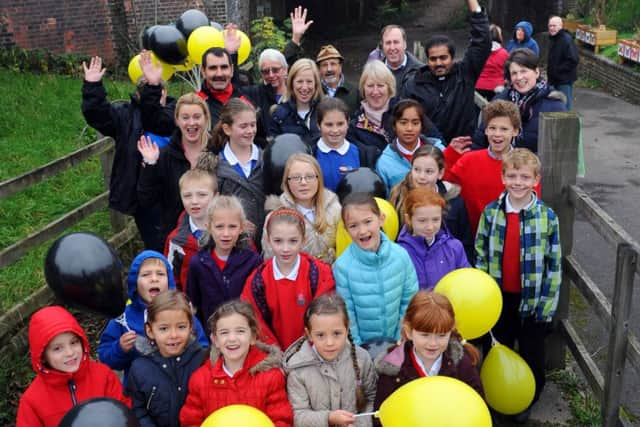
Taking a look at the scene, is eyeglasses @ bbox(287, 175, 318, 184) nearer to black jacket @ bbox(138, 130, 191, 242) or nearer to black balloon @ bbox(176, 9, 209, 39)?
black jacket @ bbox(138, 130, 191, 242)

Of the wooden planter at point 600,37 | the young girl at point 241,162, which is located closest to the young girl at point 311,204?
the young girl at point 241,162

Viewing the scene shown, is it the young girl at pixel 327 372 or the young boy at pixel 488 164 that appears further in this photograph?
the young boy at pixel 488 164

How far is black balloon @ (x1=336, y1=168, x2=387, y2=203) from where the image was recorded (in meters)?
4.37

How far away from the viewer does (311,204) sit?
420 cm

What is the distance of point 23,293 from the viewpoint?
574 cm

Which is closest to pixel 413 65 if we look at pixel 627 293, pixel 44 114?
pixel 627 293

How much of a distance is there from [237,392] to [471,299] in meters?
1.24

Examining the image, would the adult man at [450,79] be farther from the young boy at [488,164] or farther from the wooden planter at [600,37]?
the wooden planter at [600,37]

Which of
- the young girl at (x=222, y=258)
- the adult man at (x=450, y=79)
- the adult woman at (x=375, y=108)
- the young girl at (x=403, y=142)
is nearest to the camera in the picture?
the young girl at (x=222, y=258)

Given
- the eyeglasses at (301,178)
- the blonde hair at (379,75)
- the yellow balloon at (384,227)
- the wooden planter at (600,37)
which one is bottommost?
the yellow balloon at (384,227)

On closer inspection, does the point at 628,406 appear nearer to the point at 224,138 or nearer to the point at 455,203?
the point at 455,203

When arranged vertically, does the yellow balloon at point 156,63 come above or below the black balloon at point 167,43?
below

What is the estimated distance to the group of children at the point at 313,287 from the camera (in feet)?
10.5

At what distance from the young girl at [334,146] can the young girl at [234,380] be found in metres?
1.71
